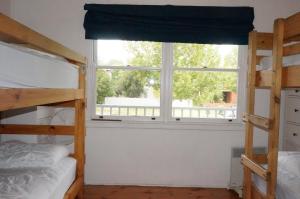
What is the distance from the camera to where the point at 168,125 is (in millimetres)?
3338

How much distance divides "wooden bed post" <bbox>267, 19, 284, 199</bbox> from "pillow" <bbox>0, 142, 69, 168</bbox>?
1661 mm

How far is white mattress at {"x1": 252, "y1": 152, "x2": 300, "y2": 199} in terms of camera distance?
1.76 meters

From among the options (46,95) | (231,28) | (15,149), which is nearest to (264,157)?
(231,28)

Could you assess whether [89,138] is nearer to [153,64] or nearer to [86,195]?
[86,195]

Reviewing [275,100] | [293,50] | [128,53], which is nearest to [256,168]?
[275,100]

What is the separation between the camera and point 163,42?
3.27m

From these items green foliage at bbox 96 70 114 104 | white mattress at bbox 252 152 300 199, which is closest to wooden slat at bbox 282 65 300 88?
white mattress at bbox 252 152 300 199

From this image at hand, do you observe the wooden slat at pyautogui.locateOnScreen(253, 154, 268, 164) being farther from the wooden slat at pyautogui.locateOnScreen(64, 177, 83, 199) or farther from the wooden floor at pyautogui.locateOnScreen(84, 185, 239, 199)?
the wooden slat at pyautogui.locateOnScreen(64, 177, 83, 199)

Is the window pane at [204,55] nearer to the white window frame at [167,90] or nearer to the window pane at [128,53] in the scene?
the white window frame at [167,90]

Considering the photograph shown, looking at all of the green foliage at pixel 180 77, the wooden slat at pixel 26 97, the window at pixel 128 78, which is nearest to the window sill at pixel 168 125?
the window at pixel 128 78

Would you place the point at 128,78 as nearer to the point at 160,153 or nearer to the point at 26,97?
the point at 160,153

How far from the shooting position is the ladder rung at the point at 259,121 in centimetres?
183

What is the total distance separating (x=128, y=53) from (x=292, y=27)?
2.03 meters

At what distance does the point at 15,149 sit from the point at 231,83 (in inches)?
97.3
